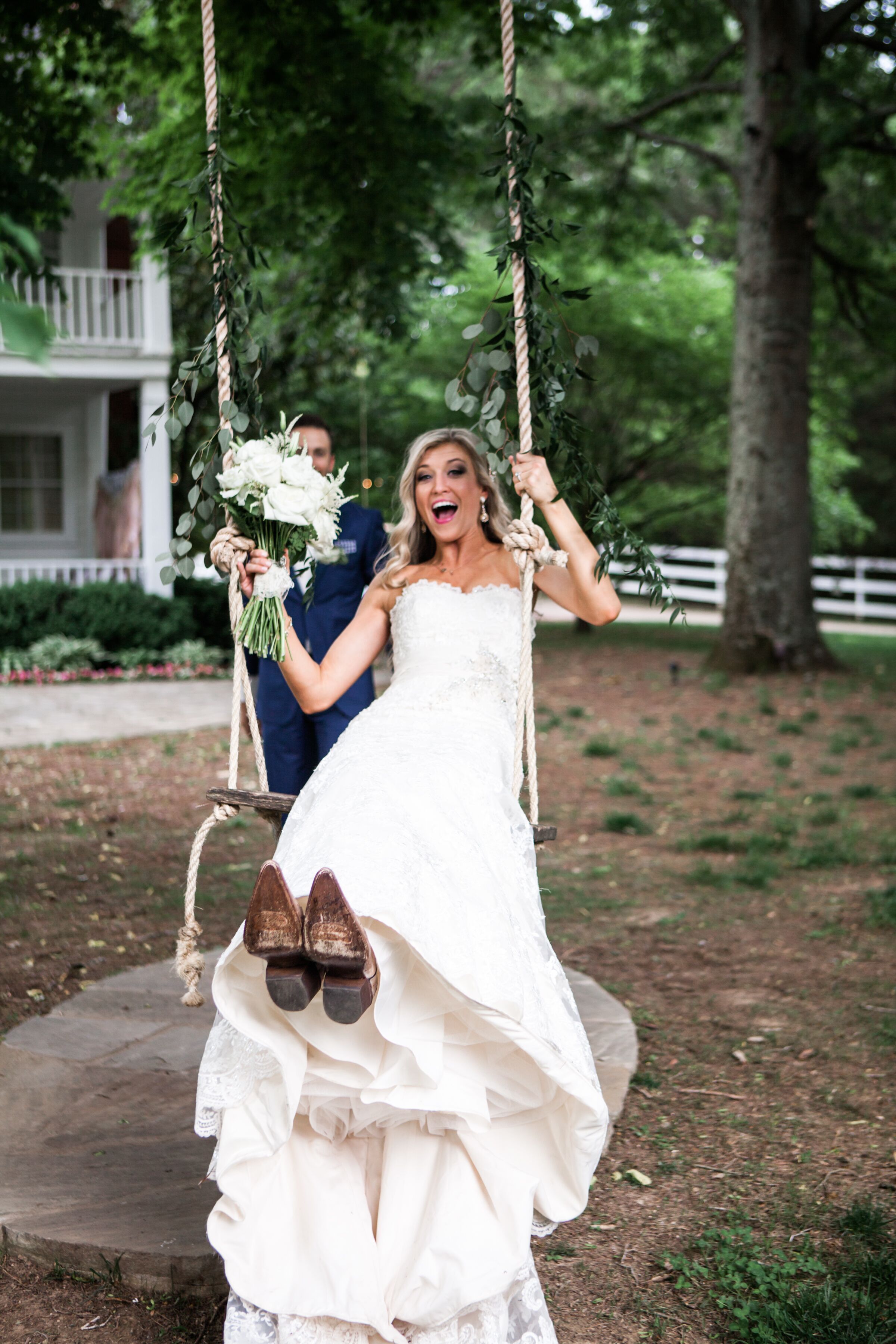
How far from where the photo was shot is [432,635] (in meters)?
3.39

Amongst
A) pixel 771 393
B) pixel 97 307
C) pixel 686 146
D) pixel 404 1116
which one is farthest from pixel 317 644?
pixel 97 307

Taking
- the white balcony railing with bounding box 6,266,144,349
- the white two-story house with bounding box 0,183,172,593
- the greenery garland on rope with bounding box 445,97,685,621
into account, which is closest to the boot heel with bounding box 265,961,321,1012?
the greenery garland on rope with bounding box 445,97,685,621

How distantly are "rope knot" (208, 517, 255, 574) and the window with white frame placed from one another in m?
15.1

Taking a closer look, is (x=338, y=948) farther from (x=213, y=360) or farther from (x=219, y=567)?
(x=213, y=360)

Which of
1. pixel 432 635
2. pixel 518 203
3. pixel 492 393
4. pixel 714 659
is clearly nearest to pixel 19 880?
pixel 432 635

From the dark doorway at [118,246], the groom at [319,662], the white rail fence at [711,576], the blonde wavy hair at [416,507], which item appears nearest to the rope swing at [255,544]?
the blonde wavy hair at [416,507]

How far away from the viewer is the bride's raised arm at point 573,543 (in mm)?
3064

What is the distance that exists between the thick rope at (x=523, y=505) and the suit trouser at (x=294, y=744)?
148 cm

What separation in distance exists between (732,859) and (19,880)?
357 centimetres

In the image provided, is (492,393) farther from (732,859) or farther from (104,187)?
(104,187)

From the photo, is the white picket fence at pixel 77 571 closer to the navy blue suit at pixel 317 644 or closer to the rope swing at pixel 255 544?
the navy blue suit at pixel 317 644

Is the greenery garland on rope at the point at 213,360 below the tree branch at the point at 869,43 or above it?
below

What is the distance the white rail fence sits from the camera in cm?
1505

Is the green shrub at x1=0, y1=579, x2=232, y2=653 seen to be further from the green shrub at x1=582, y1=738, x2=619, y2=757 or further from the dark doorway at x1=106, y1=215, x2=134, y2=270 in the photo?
the green shrub at x1=582, y1=738, x2=619, y2=757
